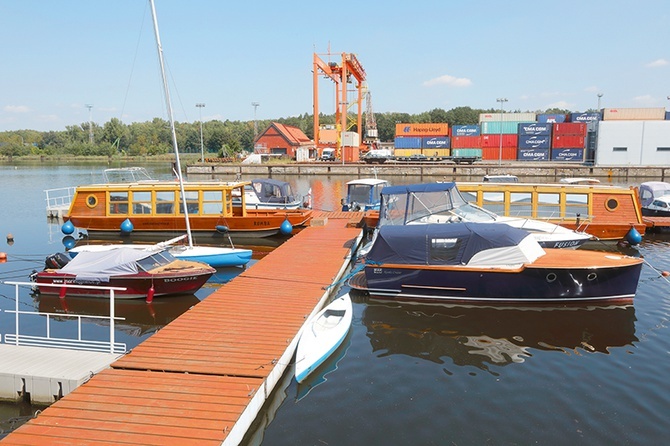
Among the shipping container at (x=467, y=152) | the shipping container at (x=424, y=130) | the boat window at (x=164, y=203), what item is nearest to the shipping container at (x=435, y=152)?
the shipping container at (x=467, y=152)

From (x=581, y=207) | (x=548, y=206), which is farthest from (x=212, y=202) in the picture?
(x=581, y=207)

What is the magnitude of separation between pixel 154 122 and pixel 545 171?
5631 inches

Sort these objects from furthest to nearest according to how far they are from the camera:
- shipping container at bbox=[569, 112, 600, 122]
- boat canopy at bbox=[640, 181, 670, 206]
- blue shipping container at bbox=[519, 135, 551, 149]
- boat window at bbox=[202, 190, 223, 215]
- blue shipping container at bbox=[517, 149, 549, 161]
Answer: shipping container at bbox=[569, 112, 600, 122]
blue shipping container at bbox=[517, 149, 549, 161]
blue shipping container at bbox=[519, 135, 551, 149]
boat canopy at bbox=[640, 181, 670, 206]
boat window at bbox=[202, 190, 223, 215]

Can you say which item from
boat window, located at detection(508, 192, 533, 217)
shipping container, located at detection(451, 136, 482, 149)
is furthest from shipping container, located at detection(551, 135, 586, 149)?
boat window, located at detection(508, 192, 533, 217)

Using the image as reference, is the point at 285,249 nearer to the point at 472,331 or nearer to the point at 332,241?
the point at 332,241

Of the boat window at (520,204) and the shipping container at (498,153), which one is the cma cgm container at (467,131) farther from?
the boat window at (520,204)

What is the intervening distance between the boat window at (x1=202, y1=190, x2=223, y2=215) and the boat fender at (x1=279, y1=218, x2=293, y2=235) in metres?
3.09

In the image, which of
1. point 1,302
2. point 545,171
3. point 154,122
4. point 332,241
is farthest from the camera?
point 154,122

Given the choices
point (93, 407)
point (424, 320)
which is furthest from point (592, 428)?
point (93, 407)

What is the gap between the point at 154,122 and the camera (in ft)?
569

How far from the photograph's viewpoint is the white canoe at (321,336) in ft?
32.9

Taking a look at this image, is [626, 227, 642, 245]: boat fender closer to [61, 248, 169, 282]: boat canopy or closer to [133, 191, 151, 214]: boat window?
[61, 248, 169, 282]: boat canopy

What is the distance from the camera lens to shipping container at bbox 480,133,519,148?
276 ft

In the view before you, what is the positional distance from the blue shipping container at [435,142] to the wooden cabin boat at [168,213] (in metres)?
62.8
